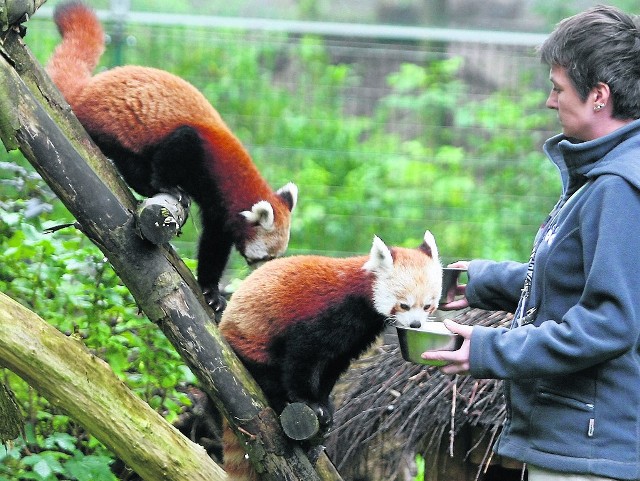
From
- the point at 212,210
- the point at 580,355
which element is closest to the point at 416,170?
the point at 212,210

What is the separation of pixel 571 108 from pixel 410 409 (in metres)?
1.51

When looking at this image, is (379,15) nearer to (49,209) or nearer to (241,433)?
(49,209)

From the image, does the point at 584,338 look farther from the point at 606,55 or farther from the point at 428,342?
the point at 606,55

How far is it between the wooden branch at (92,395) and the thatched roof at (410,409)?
792 millimetres

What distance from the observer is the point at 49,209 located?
3.40 metres

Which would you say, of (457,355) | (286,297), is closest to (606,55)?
(457,355)

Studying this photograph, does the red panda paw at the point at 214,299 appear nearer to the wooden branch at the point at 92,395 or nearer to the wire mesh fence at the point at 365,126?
the wooden branch at the point at 92,395

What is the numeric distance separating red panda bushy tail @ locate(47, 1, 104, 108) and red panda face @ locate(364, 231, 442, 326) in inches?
54.9

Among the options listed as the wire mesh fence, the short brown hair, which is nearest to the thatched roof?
the short brown hair

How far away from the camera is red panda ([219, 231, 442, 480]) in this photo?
112 inches

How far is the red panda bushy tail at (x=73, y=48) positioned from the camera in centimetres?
341

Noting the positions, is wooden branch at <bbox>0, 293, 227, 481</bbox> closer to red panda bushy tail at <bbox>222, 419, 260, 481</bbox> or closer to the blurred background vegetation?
red panda bushy tail at <bbox>222, 419, 260, 481</bbox>

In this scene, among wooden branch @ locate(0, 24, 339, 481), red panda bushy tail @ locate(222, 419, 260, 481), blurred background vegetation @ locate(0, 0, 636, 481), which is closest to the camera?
wooden branch @ locate(0, 24, 339, 481)

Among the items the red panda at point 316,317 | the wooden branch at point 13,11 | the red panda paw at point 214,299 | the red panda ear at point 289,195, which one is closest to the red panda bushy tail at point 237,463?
the red panda at point 316,317
